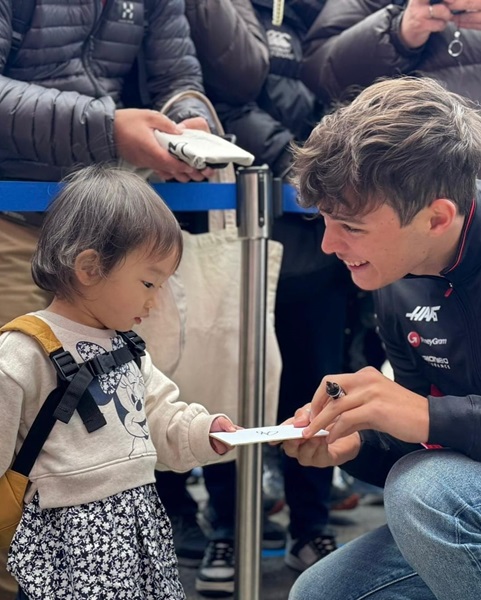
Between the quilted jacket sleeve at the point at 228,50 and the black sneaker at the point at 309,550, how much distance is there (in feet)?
4.01

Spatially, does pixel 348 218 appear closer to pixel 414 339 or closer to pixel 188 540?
pixel 414 339

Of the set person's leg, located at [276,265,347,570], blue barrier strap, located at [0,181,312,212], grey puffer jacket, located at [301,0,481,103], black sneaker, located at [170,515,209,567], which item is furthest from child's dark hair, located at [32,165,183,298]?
black sneaker, located at [170,515,209,567]

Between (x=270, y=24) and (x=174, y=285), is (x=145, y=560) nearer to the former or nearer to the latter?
(x=174, y=285)

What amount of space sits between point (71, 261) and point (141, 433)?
349 mm

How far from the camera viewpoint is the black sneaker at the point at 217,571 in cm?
242

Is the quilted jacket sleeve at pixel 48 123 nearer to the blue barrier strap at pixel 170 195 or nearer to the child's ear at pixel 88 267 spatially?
the blue barrier strap at pixel 170 195

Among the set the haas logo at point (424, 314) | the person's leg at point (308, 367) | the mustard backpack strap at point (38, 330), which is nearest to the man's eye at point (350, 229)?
the haas logo at point (424, 314)

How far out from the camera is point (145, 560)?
169cm

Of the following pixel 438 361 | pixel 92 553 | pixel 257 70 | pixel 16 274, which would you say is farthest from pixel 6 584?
pixel 257 70

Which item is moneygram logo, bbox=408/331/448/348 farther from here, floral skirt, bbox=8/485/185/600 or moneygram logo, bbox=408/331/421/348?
floral skirt, bbox=8/485/185/600

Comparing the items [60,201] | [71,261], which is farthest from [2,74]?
[71,261]

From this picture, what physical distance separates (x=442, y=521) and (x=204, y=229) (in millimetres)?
1031

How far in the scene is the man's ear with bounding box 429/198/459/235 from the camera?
168 centimetres

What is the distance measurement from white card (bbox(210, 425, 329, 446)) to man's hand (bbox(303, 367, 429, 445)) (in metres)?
0.05
